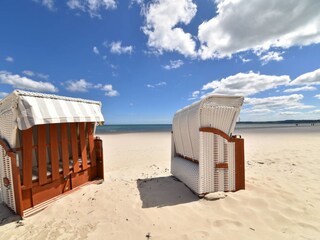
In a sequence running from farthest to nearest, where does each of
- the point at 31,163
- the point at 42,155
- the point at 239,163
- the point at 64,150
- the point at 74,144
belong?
1. the point at 74,144
2. the point at 64,150
3. the point at 239,163
4. the point at 42,155
5. the point at 31,163

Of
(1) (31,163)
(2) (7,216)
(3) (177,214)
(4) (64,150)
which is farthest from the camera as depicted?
(4) (64,150)

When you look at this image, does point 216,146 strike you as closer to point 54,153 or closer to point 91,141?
point 91,141

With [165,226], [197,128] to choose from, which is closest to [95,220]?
[165,226]

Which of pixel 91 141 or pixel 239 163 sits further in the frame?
pixel 91 141

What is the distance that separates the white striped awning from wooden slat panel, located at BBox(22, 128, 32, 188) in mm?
563

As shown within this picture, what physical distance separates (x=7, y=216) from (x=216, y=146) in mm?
4951

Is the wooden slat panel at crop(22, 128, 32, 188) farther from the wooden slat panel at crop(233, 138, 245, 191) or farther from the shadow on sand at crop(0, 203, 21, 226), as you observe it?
the wooden slat panel at crop(233, 138, 245, 191)

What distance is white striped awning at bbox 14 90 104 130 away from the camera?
3803 mm

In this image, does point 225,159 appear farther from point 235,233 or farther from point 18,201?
point 18,201

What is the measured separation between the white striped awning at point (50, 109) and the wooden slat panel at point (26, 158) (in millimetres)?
563

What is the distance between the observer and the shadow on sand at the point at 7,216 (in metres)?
3.95

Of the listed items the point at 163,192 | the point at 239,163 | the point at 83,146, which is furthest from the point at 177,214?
the point at 83,146

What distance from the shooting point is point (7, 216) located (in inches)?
163

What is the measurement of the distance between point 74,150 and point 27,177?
4.47ft
